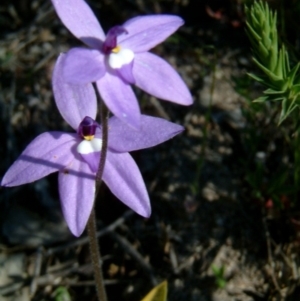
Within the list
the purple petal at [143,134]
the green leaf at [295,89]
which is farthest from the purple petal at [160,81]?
the green leaf at [295,89]

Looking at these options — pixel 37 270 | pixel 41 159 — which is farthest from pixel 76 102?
pixel 37 270

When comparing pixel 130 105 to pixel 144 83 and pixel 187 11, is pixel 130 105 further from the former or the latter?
pixel 187 11

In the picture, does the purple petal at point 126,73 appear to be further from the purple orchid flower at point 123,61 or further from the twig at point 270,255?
the twig at point 270,255

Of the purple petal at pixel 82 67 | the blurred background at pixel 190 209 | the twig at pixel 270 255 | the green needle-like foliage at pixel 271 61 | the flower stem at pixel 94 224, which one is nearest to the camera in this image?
the purple petal at pixel 82 67

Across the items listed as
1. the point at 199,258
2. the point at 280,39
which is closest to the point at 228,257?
the point at 199,258

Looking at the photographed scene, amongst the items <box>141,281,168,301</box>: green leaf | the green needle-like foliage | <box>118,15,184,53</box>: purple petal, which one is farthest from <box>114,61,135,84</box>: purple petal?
<box>141,281,168,301</box>: green leaf

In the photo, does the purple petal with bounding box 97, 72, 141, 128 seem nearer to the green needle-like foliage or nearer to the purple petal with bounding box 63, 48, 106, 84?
the purple petal with bounding box 63, 48, 106, 84
